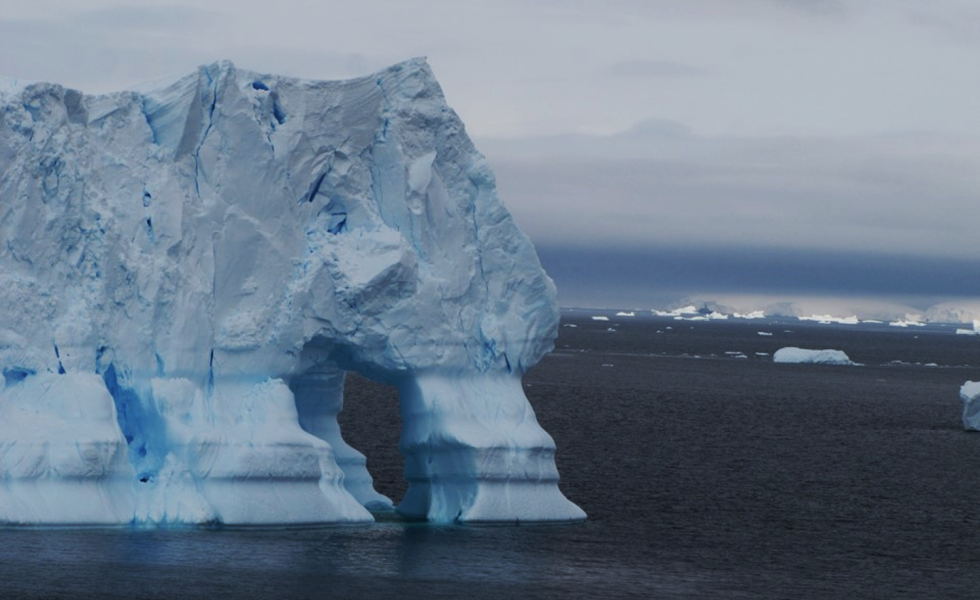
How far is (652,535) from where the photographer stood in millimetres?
29828

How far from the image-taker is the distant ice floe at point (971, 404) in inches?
2194

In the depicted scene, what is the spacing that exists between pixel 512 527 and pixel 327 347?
4.22m

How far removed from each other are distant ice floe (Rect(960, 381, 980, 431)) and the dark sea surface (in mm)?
948

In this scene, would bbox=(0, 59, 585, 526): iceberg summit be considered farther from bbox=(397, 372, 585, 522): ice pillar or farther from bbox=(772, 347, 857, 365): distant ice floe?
bbox=(772, 347, 857, 365): distant ice floe

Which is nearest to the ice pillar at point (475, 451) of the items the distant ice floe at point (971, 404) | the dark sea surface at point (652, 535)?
the dark sea surface at point (652, 535)

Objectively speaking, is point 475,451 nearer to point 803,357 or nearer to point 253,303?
point 253,303

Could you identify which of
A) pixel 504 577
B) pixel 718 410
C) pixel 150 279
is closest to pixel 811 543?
pixel 504 577

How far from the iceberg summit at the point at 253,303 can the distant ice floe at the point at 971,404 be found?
3034 centimetres

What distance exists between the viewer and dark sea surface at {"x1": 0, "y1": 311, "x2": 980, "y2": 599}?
22750mm

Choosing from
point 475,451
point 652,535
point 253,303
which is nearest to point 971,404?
point 652,535

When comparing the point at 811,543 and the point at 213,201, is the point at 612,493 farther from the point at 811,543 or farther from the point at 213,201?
the point at 213,201

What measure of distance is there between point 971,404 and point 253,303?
3668 centimetres

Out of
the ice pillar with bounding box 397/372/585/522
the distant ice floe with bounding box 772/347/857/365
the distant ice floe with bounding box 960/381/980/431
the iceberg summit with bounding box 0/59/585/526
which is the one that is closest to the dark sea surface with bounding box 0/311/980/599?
the ice pillar with bounding box 397/372/585/522

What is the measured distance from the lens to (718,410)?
69.2 m
